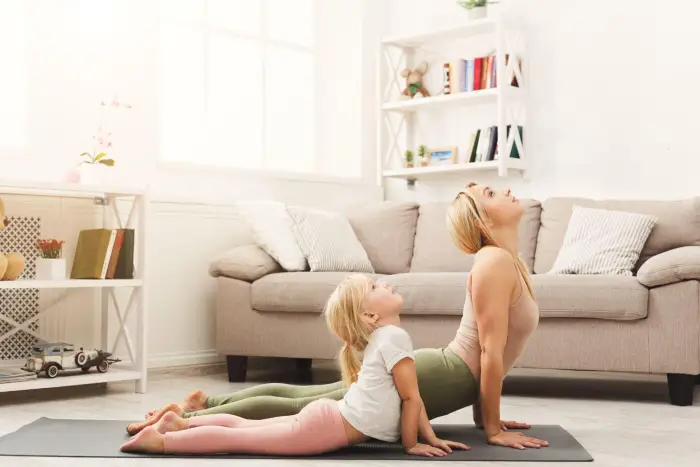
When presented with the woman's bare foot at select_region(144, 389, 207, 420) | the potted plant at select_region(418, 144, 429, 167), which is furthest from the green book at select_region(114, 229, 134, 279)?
the potted plant at select_region(418, 144, 429, 167)

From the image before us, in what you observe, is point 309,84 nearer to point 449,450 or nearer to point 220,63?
point 220,63

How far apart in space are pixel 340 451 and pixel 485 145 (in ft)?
9.14

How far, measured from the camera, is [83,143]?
4055 millimetres

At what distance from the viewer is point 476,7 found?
4961 mm

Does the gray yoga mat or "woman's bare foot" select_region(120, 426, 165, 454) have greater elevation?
"woman's bare foot" select_region(120, 426, 165, 454)

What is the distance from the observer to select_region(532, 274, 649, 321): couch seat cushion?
3400mm

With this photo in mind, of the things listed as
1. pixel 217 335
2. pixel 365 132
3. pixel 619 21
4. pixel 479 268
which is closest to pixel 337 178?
pixel 365 132

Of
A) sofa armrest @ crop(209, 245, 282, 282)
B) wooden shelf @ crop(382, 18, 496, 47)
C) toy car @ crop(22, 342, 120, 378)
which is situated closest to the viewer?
toy car @ crop(22, 342, 120, 378)

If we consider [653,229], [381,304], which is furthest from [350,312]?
[653,229]

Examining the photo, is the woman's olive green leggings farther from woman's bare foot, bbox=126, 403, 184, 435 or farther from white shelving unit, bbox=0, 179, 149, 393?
white shelving unit, bbox=0, 179, 149, 393

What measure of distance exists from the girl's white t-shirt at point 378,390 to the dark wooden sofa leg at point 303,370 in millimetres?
2026

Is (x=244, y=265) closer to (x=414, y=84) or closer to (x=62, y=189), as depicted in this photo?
(x=62, y=189)

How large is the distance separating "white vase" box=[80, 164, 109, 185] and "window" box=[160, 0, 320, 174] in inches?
30.3

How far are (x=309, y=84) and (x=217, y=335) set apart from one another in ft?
5.85
